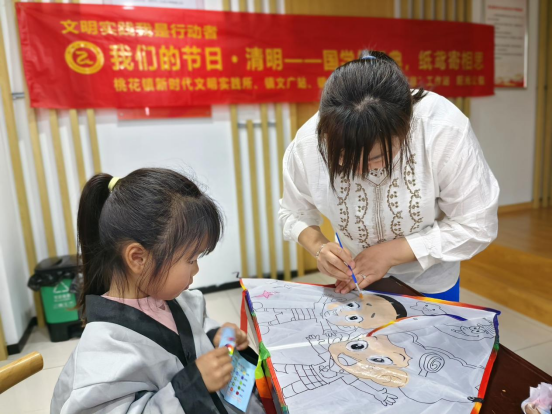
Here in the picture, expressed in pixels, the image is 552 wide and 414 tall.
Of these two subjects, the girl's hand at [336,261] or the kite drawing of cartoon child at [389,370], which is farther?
the girl's hand at [336,261]

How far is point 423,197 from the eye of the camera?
39.6 inches

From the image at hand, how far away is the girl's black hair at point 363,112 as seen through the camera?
77 cm

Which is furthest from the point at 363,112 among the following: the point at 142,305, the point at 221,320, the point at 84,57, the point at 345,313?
the point at 84,57

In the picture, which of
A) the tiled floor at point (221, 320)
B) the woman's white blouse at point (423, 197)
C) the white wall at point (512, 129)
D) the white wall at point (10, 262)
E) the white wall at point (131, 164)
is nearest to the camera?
the woman's white blouse at point (423, 197)

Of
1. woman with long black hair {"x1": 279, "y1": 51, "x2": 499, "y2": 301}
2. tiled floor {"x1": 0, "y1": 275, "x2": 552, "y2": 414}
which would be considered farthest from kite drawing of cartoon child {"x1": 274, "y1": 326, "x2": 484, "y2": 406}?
tiled floor {"x1": 0, "y1": 275, "x2": 552, "y2": 414}

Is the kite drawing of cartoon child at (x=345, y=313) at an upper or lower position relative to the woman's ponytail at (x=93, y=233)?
lower

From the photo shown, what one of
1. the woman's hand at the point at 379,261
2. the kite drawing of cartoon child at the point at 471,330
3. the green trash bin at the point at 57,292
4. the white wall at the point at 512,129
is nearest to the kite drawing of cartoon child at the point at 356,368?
the kite drawing of cartoon child at the point at 471,330

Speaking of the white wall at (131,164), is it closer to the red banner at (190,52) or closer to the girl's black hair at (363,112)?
the red banner at (190,52)

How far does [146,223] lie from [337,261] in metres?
0.51

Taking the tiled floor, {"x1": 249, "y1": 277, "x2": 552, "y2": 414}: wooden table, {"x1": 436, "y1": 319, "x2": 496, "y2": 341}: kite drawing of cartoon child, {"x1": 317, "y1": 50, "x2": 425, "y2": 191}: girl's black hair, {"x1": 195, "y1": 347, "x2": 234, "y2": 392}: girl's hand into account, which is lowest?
the tiled floor

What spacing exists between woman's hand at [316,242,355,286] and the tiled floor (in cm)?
142

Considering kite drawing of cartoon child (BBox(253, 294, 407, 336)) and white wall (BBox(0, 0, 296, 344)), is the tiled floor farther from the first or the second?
kite drawing of cartoon child (BBox(253, 294, 407, 336))

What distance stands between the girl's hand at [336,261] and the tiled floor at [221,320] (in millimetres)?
1425

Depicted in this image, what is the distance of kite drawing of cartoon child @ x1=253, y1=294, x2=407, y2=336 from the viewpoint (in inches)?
33.6
